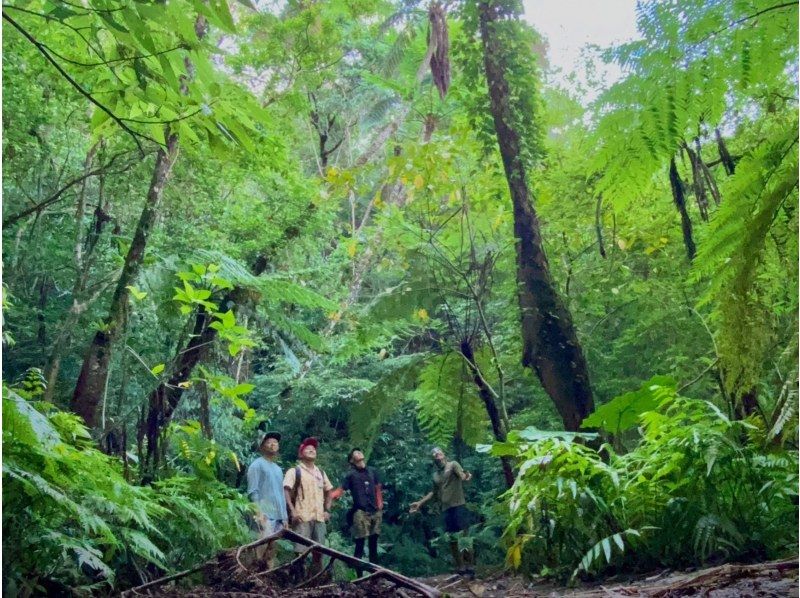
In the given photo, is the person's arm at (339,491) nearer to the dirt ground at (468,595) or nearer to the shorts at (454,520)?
the shorts at (454,520)

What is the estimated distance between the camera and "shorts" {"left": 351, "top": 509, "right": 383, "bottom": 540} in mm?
3240

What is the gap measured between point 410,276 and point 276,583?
238 cm

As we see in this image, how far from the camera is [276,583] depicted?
4.57ft

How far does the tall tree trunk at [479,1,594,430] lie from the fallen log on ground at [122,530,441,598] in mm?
1240

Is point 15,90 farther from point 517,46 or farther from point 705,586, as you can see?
point 705,586

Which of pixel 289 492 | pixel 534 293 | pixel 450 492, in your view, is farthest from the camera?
pixel 450 492

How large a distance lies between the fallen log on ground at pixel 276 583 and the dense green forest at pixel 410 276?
0.37ft

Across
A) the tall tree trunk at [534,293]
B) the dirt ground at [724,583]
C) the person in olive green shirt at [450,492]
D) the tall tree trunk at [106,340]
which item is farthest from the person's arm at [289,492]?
the dirt ground at [724,583]

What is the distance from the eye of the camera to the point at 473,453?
488 cm

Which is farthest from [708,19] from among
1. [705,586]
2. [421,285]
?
[421,285]

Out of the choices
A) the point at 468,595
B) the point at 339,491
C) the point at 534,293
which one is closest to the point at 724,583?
the point at 468,595

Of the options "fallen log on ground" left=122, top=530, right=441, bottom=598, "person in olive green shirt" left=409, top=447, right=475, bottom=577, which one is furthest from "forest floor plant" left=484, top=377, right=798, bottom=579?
"person in olive green shirt" left=409, top=447, right=475, bottom=577

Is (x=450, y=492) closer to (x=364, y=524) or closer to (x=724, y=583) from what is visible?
(x=364, y=524)

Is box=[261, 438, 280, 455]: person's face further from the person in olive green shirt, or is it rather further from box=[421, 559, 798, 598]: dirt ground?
box=[421, 559, 798, 598]: dirt ground
